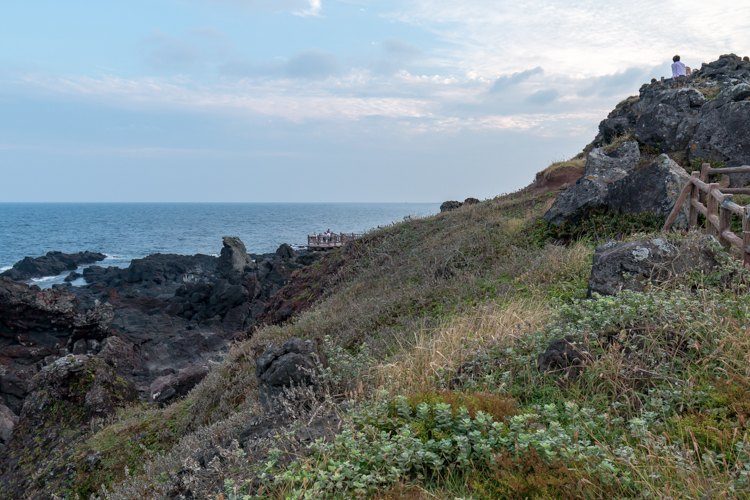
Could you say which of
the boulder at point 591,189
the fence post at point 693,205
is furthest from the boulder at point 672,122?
the fence post at point 693,205

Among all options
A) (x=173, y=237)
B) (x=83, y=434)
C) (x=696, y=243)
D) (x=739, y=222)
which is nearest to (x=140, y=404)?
(x=83, y=434)

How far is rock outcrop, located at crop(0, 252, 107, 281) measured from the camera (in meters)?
51.9

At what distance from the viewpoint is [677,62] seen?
96.4 ft

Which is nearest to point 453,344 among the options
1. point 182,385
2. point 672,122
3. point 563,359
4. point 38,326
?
point 563,359

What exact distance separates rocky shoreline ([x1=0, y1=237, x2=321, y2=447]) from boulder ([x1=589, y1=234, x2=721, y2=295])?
8.01m

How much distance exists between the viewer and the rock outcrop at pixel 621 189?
1184 cm

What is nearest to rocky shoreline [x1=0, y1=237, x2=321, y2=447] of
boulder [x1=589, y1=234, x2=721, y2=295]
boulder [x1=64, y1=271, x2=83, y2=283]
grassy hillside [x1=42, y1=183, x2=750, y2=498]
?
boulder [x1=64, y1=271, x2=83, y2=283]

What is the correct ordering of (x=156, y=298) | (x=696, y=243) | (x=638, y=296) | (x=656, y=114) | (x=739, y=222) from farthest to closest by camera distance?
1. (x=156, y=298)
2. (x=656, y=114)
3. (x=739, y=222)
4. (x=696, y=243)
5. (x=638, y=296)

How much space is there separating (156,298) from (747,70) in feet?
123

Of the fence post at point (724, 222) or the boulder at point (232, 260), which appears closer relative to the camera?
the fence post at point (724, 222)

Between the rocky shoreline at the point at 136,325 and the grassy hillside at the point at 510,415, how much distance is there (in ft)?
20.3

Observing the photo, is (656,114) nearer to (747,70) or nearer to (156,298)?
(747,70)

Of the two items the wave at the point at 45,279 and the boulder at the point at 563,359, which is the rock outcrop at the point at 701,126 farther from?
the wave at the point at 45,279

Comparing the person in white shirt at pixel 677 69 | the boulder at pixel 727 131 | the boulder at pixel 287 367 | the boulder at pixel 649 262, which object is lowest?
the boulder at pixel 287 367
